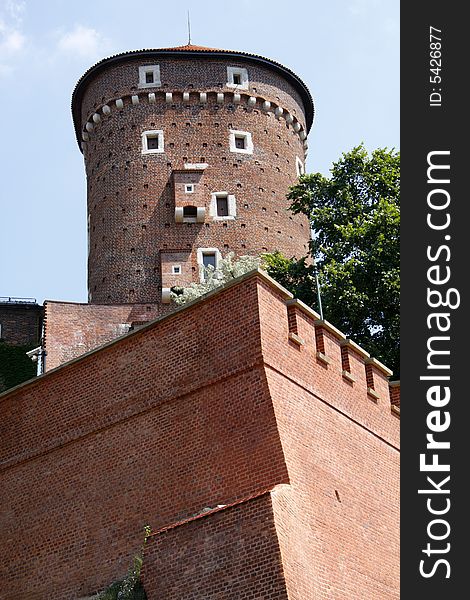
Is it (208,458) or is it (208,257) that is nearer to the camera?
(208,458)

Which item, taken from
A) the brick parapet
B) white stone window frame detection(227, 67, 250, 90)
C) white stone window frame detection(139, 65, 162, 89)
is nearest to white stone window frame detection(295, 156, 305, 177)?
white stone window frame detection(227, 67, 250, 90)

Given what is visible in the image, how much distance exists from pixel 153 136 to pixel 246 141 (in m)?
3.20

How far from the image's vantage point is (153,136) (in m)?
44.0

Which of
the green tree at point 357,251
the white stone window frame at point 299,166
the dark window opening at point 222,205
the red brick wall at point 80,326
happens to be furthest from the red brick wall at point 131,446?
the white stone window frame at point 299,166

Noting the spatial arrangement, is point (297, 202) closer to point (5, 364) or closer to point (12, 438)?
point (5, 364)

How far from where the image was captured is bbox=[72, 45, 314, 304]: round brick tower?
42469 mm

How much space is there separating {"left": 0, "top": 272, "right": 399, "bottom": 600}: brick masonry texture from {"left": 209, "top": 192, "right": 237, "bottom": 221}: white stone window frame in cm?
2294

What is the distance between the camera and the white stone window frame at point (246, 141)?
44000mm

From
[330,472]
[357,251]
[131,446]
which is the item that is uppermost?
[357,251]

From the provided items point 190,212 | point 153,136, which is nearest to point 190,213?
point 190,212

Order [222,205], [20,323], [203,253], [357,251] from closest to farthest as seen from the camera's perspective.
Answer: [357,251] → [203,253] → [222,205] → [20,323]

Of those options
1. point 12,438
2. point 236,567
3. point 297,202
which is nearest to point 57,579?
point 12,438

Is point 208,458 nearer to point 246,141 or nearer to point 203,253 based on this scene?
point 203,253

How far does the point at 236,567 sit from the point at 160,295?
26487 mm
